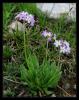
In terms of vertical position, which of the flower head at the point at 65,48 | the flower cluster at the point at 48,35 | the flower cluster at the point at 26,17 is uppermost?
the flower cluster at the point at 26,17

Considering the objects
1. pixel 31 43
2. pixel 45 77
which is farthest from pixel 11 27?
pixel 45 77

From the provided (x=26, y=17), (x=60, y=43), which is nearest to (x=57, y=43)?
(x=60, y=43)

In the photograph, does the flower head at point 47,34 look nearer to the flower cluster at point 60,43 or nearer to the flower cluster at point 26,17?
the flower cluster at point 60,43

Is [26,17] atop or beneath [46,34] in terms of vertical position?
atop

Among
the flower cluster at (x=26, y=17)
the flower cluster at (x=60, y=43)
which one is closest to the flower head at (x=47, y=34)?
the flower cluster at (x=60, y=43)

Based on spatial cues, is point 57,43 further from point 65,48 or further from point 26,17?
point 26,17

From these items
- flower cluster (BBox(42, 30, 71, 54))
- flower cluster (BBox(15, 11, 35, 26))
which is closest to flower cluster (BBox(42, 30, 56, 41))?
A: flower cluster (BBox(42, 30, 71, 54))

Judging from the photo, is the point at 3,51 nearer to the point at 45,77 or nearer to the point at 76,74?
the point at 45,77

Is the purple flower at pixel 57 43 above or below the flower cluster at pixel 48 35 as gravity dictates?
below
